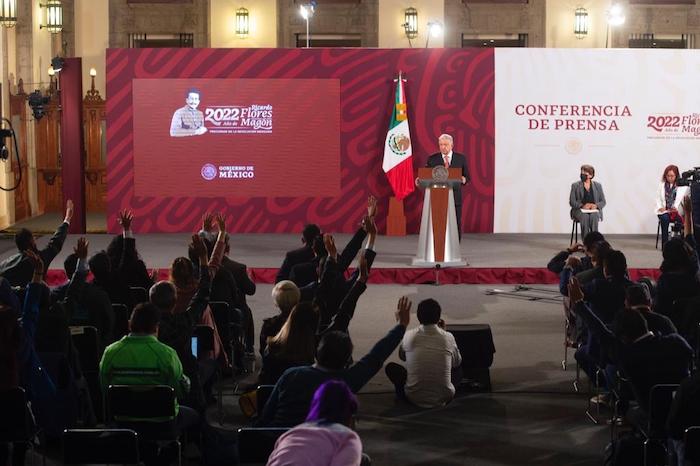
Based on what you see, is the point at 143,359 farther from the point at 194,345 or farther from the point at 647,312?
the point at 647,312

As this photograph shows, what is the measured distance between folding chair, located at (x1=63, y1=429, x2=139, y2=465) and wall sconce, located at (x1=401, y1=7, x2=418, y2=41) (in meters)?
19.1

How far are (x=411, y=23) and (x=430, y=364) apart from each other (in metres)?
16.4

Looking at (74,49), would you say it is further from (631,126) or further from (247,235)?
(631,126)

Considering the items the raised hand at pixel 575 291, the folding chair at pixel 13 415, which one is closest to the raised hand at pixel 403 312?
the raised hand at pixel 575 291

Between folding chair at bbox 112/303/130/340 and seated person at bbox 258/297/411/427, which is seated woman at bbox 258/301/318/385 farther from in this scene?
folding chair at bbox 112/303/130/340

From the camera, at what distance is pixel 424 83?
18.4 metres

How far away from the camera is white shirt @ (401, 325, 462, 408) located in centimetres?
825

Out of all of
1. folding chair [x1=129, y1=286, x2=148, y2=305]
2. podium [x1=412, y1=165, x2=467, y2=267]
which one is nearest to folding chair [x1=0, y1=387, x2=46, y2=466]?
folding chair [x1=129, y1=286, x2=148, y2=305]

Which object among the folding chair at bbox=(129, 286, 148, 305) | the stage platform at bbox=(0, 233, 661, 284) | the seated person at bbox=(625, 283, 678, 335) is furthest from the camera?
the stage platform at bbox=(0, 233, 661, 284)

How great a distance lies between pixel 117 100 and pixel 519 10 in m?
9.39

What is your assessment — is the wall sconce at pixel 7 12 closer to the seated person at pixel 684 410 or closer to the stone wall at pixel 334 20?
the stone wall at pixel 334 20

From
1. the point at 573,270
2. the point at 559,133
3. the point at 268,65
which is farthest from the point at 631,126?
the point at 573,270

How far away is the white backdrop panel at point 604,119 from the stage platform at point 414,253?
0.71 meters

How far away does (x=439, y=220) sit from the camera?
1433 centimetres
